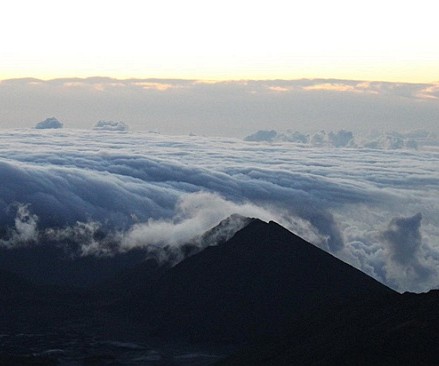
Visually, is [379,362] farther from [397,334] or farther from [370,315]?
[370,315]

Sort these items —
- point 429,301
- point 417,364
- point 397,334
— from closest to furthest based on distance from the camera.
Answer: point 417,364
point 397,334
point 429,301

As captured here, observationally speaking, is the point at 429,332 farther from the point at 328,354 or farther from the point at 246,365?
the point at 246,365

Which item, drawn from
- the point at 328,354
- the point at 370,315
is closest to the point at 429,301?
the point at 370,315

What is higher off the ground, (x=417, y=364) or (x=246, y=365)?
(x=417, y=364)

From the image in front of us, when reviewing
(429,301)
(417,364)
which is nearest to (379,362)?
(417,364)

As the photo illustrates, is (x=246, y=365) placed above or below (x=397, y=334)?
below

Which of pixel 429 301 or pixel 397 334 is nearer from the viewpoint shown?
pixel 397 334

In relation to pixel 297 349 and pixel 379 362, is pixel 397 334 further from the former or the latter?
pixel 297 349

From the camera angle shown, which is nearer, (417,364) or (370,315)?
(417,364)

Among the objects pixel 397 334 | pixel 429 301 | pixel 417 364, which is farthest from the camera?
pixel 429 301
